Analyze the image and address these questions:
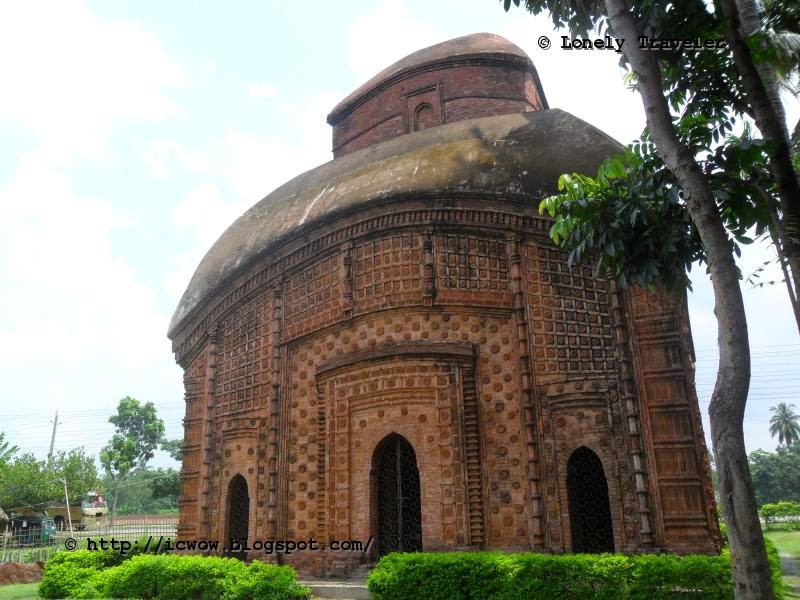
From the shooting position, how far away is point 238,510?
448 inches

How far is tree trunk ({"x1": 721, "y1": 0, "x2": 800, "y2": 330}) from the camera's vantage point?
439 centimetres

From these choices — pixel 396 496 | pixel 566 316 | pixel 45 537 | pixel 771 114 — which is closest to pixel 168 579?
pixel 396 496

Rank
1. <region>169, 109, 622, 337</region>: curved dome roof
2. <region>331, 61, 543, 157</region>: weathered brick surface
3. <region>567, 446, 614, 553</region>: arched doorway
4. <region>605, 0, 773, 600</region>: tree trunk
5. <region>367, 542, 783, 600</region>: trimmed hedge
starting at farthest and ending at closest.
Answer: <region>331, 61, 543, 157</region>: weathered brick surface
<region>169, 109, 622, 337</region>: curved dome roof
<region>567, 446, 614, 553</region>: arched doorway
<region>367, 542, 783, 600</region>: trimmed hedge
<region>605, 0, 773, 600</region>: tree trunk

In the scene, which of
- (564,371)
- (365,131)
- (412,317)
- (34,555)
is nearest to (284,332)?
(412,317)

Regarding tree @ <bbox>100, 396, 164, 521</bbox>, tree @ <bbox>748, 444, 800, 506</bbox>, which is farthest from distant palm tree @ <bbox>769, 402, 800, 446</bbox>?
tree @ <bbox>100, 396, 164, 521</bbox>

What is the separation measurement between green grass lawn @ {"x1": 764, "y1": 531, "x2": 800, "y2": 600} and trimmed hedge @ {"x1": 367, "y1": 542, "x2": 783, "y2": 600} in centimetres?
114

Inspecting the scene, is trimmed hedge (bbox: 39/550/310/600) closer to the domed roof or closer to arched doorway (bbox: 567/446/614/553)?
arched doorway (bbox: 567/446/614/553)

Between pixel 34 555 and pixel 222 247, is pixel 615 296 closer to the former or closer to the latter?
pixel 222 247

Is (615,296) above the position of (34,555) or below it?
above

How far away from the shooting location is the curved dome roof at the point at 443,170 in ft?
30.3

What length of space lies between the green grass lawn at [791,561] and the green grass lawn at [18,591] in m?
11.0

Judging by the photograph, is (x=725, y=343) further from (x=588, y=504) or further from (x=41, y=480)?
(x=41, y=480)

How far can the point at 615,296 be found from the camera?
339 inches

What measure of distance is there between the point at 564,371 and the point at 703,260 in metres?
3.06
